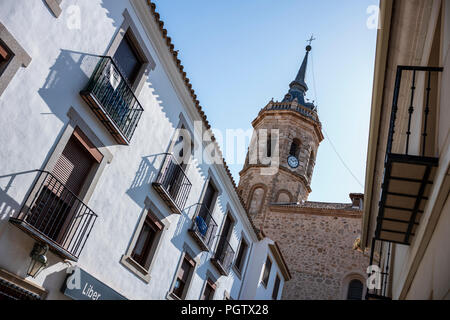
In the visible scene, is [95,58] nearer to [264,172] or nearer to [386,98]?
[386,98]

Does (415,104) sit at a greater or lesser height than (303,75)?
lesser

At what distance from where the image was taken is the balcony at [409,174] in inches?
172

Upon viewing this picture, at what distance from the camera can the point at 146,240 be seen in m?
10.9

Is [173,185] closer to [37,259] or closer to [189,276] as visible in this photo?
[189,276]

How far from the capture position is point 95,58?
27.4 feet

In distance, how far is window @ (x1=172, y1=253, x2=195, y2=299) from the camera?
A: 493 inches

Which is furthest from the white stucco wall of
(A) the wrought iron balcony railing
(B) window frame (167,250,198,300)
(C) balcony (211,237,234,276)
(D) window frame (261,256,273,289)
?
(A) the wrought iron balcony railing

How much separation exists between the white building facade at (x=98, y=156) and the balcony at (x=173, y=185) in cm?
4

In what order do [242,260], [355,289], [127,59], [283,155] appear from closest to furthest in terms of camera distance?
1. [127,59]
2. [242,260]
3. [355,289]
4. [283,155]

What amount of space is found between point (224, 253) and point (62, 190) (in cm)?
814

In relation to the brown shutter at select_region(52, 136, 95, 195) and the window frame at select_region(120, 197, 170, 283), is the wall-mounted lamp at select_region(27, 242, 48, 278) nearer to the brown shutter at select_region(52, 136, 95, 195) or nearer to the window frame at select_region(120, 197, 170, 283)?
the brown shutter at select_region(52, 136, 95, 195)

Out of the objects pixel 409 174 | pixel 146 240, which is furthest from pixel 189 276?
pixel 409 174
